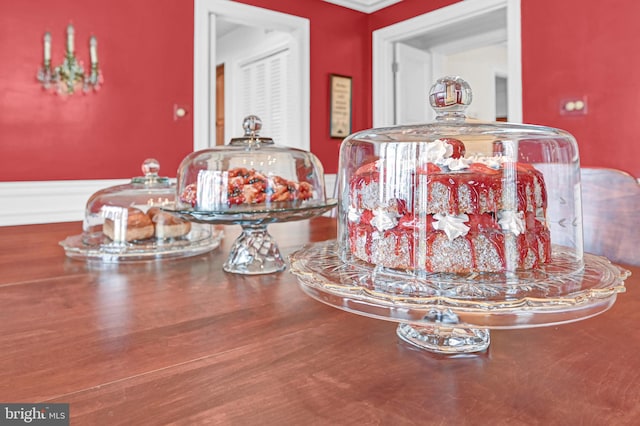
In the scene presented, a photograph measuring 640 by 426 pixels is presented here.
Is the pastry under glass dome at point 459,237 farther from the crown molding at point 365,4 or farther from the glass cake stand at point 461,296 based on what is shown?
the crown molding at point 365,4

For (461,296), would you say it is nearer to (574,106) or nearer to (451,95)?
(451,95)

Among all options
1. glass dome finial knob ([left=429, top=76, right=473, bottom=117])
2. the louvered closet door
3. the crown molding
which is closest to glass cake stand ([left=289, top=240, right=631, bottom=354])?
glass dome finial knob ([left=429, top=76, right=473, bottom=117])

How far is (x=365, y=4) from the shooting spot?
156 inches

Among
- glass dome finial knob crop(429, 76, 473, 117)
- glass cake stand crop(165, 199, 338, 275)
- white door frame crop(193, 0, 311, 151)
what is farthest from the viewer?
white door frame crop(193, 0, 311, 151)

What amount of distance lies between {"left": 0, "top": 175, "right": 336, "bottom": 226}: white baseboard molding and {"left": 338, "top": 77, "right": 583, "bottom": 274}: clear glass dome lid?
254 centimetres

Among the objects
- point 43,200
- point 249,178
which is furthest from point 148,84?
point 249,178

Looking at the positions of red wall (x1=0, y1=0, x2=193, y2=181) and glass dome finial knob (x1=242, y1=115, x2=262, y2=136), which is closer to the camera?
glass dome finial knob (x1=242, y1=115, x2=262, y2=136)

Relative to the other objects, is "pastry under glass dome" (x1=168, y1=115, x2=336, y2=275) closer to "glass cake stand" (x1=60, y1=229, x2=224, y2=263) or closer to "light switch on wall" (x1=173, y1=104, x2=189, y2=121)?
"glass cake stand" (x1=60, y1=229, x2=224, y2=263)

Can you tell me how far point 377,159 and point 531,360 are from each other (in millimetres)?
315

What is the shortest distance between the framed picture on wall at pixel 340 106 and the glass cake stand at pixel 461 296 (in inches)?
133

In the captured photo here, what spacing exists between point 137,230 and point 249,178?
0.32m

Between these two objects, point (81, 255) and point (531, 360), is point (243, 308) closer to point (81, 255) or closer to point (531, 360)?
point (531, 360)

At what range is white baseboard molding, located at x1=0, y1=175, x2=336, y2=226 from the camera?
2.58 meters

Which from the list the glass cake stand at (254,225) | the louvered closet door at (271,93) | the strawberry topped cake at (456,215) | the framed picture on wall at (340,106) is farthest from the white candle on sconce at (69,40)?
the strawberry topped cake at (456,215)
